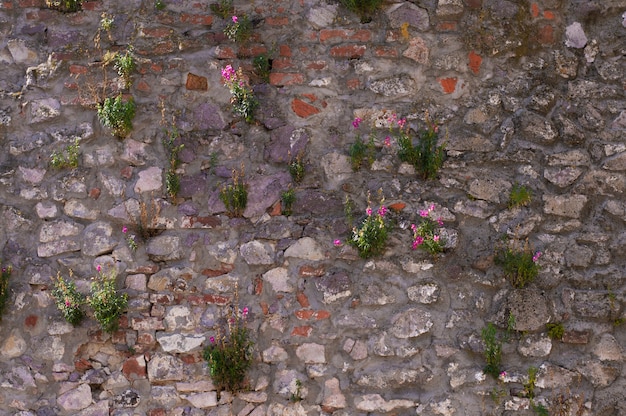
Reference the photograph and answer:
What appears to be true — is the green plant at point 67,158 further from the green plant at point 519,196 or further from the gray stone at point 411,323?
the green plant at point 519,196

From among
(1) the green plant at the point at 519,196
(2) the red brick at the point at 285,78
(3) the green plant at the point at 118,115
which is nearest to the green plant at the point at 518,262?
(1) the green plant at the point at 519,196

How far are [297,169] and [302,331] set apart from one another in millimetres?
842

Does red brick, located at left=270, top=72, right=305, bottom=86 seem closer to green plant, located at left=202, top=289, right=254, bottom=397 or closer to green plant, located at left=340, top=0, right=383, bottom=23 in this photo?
green plant, located at left=340, top=0, right=383, bottom=23

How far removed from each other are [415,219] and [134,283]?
4.92ft

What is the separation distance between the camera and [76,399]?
13.9 feet

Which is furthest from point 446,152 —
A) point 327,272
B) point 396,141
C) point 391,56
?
point 327,272

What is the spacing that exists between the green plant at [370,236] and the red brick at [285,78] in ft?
2.72

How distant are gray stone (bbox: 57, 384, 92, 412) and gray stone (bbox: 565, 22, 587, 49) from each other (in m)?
3.13

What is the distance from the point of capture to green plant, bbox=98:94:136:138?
14.5 ft

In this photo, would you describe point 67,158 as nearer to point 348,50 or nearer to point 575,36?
point 348,50

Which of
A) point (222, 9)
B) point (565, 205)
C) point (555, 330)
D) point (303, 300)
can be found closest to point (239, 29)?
point (222, 9)

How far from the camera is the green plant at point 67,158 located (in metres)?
4.45

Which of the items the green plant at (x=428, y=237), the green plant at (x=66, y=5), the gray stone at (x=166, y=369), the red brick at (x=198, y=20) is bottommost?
the gray stone at (x=166, y=369)

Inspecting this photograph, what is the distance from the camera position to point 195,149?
4.47 meters
